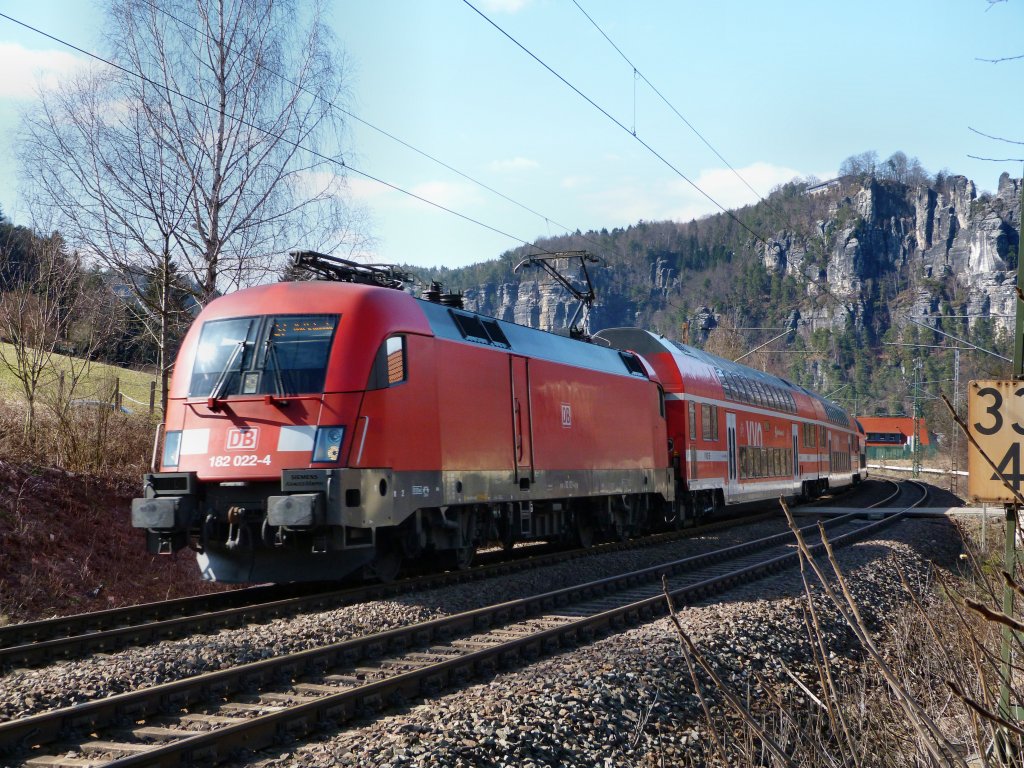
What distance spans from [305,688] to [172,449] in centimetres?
457

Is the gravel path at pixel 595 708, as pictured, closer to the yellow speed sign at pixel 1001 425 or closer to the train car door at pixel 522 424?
the yellow speed sign at pixel 1001 425

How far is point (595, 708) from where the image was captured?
259 inches

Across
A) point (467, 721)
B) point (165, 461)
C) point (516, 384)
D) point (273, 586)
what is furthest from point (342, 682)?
point (516, 384)

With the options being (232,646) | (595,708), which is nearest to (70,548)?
(232,646)

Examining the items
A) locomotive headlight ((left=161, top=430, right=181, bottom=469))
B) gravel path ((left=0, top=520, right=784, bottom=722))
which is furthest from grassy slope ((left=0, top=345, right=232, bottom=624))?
gravel path ((left=0, top=520, right=784, bottom=722))

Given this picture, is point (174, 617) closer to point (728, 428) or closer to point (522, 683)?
point (522, 683)

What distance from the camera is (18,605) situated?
35.7ft

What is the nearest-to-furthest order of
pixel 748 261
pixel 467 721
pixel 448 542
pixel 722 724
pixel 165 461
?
pixel 467 721
pixel 722 724
pixel 165 461
pixel 448 542
pixel 748 261

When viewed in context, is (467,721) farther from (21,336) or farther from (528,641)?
(21,336)

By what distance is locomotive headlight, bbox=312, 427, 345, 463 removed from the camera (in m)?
9.93

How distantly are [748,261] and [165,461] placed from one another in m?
164

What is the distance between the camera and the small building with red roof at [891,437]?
105938 mm

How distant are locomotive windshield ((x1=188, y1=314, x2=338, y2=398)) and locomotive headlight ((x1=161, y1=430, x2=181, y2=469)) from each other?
0.49 metres

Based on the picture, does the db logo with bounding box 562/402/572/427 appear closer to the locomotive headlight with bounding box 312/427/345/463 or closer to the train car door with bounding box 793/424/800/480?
the locomotive headlight with bounding box 312/427/345/463
